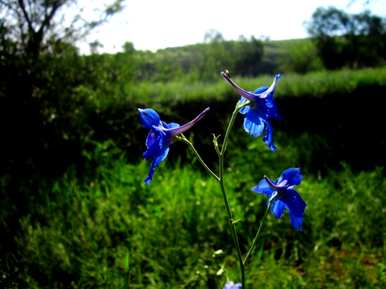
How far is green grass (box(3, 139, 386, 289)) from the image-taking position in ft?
9.25

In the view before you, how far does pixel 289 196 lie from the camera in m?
1.38

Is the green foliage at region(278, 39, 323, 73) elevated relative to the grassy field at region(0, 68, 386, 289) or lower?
elevated

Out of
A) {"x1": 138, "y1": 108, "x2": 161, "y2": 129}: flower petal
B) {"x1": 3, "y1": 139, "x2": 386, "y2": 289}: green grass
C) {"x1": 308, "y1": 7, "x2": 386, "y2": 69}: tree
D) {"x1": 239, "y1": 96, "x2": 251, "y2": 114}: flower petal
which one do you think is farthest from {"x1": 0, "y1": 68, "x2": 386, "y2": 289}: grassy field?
{"x1": 308, "y1": 7, "x2": 386, "y2": 69}: tree

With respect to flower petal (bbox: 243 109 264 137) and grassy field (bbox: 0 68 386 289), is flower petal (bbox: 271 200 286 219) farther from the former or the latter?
grassy field (bbox: 0 68 386 289)

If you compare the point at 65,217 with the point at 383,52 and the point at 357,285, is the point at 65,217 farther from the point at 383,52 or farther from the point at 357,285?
the point at 383,52

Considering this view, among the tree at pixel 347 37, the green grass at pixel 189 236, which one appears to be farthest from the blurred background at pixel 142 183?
the tree at pixel 347 37

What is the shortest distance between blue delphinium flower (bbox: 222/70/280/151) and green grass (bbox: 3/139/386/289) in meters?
1.30

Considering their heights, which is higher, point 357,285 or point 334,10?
point 334,10

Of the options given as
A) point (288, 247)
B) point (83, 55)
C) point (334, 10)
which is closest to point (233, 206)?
point (288, 247)

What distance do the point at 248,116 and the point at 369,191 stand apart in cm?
295

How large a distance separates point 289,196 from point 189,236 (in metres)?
2.07

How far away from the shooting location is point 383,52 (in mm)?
46000

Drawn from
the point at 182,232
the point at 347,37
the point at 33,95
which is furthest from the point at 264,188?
the point at 347,37

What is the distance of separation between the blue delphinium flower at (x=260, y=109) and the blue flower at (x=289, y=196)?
0.10 m
